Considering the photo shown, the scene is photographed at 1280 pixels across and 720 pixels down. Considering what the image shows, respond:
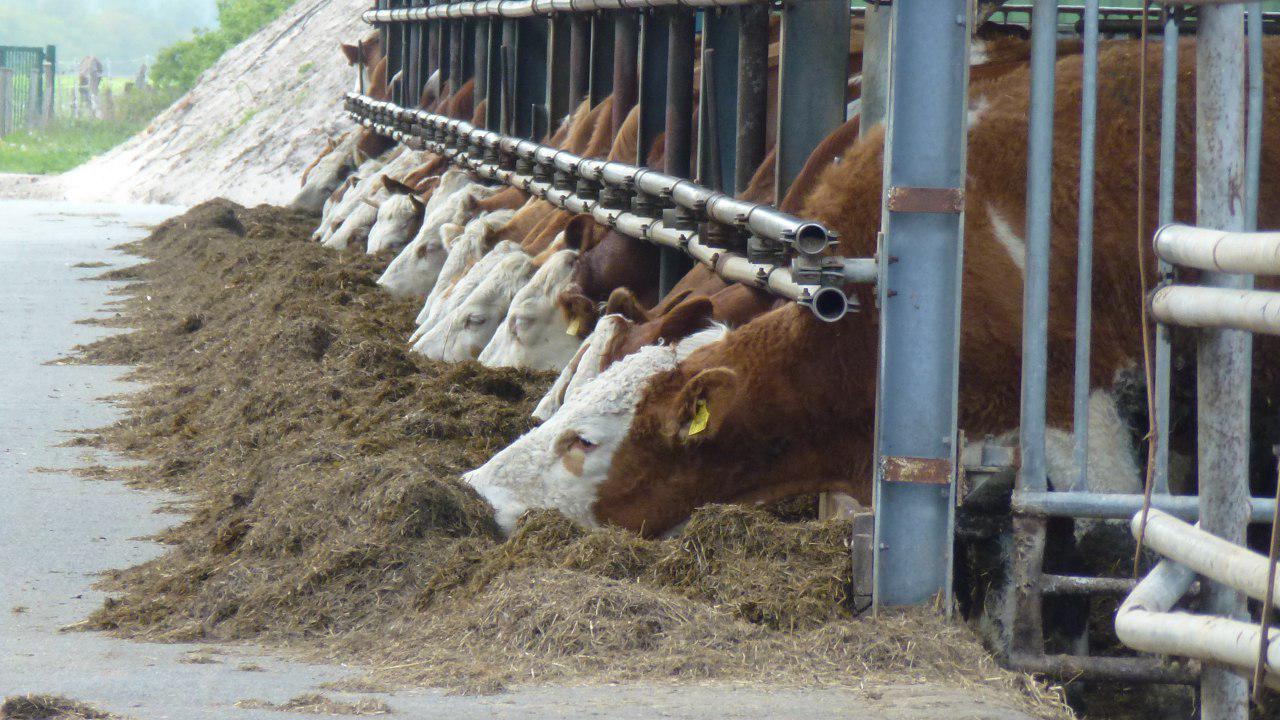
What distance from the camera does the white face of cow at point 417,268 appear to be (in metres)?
11.8

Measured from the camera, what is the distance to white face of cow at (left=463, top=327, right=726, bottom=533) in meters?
5.53

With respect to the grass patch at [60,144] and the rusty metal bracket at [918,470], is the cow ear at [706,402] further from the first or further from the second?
the grass patch at [60,144]

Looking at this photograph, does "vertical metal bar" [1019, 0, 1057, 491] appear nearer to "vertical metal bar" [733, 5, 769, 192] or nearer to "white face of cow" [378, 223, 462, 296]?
"vertical metal bar" [733, 5, 769, 192]

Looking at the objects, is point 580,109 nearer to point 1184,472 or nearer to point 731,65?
point 731,65

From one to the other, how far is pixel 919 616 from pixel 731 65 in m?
4.84

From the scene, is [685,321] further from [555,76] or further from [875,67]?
[555,76]

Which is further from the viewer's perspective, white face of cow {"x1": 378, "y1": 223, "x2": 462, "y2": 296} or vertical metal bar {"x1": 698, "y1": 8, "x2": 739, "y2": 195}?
white face of cow {"x1": 378, "y1": 223, "x2": 462, "y2": 296}

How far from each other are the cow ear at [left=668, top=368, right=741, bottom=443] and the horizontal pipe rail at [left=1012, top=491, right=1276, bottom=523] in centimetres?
138

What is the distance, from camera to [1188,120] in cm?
550

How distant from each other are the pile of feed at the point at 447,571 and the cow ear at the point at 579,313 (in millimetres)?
Answer: 437

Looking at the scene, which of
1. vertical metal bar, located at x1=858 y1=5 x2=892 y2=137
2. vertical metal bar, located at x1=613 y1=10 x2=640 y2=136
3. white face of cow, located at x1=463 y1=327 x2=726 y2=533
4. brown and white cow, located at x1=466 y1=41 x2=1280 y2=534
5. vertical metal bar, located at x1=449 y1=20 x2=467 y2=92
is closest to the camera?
brown and white cow, located at x1=466 y1=41 x2=1280 y2=534

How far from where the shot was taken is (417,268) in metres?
11.9

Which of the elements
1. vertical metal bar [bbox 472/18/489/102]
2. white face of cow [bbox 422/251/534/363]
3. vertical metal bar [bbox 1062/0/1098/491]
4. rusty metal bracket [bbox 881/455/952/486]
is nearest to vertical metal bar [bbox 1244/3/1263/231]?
vertical metal bar [bbox 1062/0/1098/491]

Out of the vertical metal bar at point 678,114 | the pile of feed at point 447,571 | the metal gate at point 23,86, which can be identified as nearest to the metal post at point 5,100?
the metal gate at point 23,86
